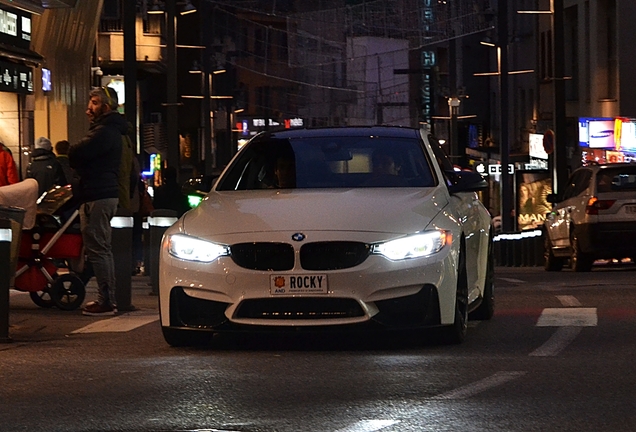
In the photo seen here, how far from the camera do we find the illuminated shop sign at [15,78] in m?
28.0

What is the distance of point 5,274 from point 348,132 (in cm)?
275

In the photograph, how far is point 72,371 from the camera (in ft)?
32.6

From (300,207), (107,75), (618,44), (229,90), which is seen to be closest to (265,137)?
(300,207)

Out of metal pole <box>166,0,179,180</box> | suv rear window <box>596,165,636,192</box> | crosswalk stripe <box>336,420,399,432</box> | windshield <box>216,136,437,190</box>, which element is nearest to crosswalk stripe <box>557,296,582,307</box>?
windshield <box>216,136,437,190</box>

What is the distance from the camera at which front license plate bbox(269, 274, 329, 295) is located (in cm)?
1072

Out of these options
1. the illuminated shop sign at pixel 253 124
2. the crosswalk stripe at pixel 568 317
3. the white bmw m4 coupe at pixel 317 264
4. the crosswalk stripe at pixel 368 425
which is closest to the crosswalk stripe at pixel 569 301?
the crosswalk stripe at pixel 568 317

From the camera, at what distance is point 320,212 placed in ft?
36.3

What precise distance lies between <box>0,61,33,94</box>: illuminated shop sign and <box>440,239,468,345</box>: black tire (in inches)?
684

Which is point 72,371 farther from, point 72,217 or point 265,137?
point 72,217

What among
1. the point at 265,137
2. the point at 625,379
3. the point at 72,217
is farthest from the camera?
the point at 72,217

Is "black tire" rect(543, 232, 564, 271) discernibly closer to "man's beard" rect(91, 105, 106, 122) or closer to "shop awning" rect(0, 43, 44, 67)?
"shop awning" rect(0, 43, 44, 67)

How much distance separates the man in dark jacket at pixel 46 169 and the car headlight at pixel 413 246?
1157 centimetres

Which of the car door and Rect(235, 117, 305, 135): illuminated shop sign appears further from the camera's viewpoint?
Rect(235, 117, 305, 135): illuminated shop sign

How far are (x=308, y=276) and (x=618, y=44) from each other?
126 ft
